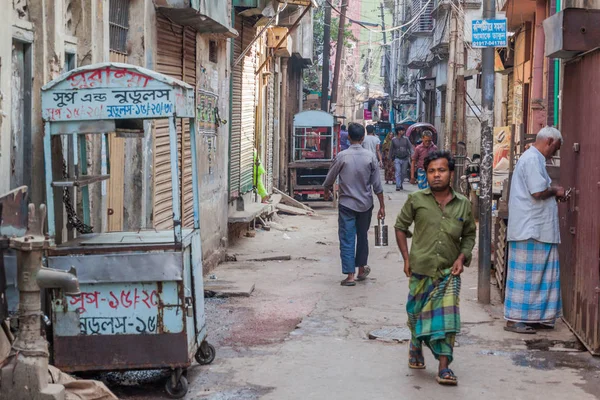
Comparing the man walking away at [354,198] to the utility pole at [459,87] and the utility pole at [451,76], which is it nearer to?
the utility pole at [459,87]

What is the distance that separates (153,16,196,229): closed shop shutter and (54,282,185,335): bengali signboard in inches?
121

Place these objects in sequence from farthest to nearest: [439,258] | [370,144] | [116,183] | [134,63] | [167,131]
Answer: [370,144], [167,131], [134,63], [116,183], [439,258]

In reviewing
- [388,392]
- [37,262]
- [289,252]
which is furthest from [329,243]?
[37,262]

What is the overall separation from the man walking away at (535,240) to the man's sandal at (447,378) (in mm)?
1848

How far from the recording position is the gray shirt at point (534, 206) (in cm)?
782

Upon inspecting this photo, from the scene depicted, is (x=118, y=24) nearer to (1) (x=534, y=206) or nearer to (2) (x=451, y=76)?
(1) (x=534, y=206)

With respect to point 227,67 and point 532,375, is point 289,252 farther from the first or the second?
point 532,375

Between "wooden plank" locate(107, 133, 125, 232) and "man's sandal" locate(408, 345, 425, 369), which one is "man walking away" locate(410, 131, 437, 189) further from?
"man's sandal" locate(408, 345, 425, 369)

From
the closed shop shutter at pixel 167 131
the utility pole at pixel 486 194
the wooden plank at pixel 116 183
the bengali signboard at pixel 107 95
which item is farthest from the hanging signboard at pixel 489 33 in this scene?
the bengali signboard at pixel 107 95

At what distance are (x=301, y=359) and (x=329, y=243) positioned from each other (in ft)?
26.9

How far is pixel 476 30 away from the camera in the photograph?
31.7ft

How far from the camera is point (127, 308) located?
5859 millimetres

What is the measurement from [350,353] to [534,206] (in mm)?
2018

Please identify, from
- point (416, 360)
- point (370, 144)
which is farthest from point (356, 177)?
point (370, 144)
